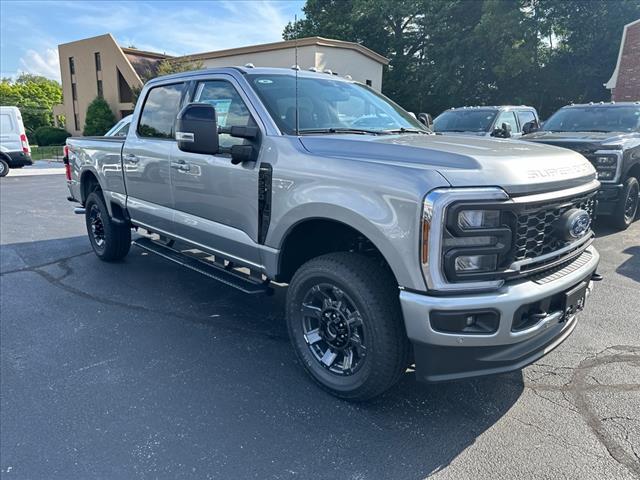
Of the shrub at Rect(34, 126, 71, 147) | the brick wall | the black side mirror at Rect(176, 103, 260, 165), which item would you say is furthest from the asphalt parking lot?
the shrub at Rect(34, 126, 71, 147)

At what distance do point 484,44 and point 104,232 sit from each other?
2968 centimetres

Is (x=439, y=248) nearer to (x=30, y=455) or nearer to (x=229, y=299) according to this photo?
(x=30, y=455)

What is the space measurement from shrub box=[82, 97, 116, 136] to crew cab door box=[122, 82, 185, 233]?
29580 millimetres

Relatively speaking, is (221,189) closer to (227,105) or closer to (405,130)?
(227,105)

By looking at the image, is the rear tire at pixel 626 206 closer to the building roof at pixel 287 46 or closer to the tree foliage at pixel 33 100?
the building roof at pixel 287 46

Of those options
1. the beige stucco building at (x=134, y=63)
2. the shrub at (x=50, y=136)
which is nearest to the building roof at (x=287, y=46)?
the beige stucco building at (x=134, y=63)

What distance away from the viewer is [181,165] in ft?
13.5

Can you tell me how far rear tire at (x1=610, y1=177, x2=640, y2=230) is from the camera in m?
7.07

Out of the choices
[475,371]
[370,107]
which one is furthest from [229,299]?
[475,371]

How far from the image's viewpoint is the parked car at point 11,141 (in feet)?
57.4

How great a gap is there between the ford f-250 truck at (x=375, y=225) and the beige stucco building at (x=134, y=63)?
15.4 m

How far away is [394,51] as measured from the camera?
36062 mm

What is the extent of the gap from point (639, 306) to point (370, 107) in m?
3.15

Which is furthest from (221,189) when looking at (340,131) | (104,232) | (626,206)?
(626,206)
